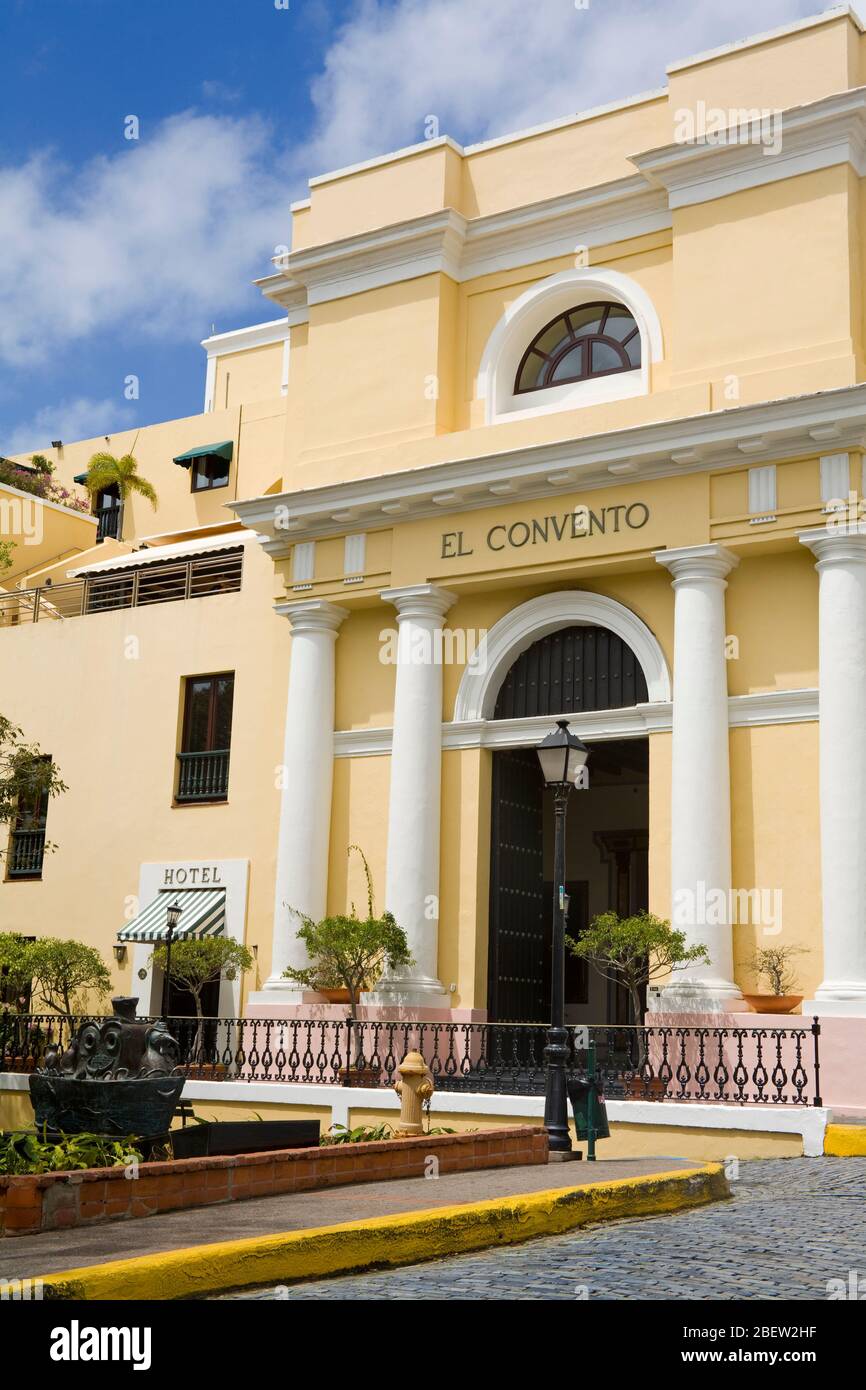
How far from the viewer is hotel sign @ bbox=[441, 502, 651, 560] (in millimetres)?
18031

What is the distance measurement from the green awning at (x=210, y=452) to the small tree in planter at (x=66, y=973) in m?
12.0

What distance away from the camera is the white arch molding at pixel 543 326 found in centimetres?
1912

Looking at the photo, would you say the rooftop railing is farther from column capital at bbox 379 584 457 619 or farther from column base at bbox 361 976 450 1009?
column base at bbox 361 976 450 1009

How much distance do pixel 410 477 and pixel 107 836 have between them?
816cm

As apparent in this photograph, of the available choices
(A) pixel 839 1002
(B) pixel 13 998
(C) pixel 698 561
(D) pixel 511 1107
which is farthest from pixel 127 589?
(A) pixel 839 1002

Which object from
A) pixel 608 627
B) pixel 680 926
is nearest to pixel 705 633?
pixel 608 627

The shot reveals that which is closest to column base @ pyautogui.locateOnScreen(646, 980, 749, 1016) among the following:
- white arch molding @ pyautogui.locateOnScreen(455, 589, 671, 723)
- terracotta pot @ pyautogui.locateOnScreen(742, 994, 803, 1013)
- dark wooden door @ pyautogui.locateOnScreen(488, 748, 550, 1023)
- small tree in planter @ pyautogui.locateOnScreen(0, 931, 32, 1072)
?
terracotta pot @ pyautogui.locateOnScreen(742, 994, 803, 1013)

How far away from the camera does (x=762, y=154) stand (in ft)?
59.0

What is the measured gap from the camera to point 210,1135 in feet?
34.7

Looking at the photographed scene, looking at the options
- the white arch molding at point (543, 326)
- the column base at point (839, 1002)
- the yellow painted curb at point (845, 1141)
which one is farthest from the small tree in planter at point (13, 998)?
the yellow painted curb at point (845, 1141)

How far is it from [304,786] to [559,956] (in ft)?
25.1

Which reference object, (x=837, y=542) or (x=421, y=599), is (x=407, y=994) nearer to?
(x=421, y=599)
